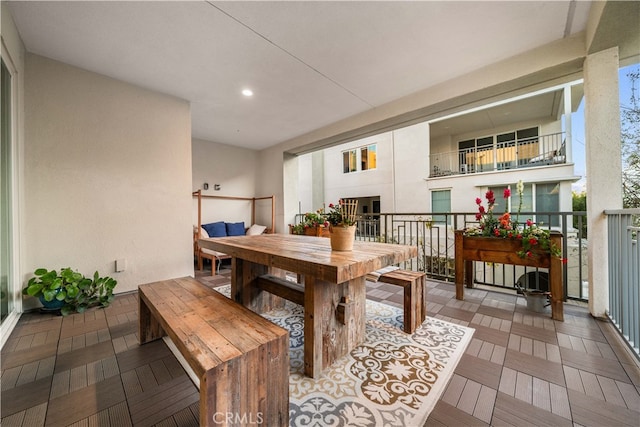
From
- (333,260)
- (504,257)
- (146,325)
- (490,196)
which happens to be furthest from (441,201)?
(146,325)

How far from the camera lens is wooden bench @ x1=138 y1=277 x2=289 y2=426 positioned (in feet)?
2.81

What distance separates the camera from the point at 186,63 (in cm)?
268

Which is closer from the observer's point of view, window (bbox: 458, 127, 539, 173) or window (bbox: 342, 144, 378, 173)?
window (bbox: 458, 127, 539, 173)

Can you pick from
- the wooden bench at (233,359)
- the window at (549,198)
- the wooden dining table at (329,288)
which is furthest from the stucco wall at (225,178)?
the window at (549,198)

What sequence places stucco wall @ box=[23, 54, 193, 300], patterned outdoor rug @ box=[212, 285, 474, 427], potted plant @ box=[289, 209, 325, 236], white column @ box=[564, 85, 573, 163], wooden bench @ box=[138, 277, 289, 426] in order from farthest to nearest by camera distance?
white column @ box=[564, 85, 573, 163] → potted plant @ box=[289, 209, 325, 236] → stucco wall @ box=[23, 54, 193, 300] → patterned outdoor rug @ box=[212, 285, 474, 427] → wooden bench @ box=[138, 277, 289, 426]

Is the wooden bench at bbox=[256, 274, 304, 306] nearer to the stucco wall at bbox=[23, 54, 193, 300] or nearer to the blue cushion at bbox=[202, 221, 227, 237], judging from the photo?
the stucco wall at bbox=[23, 54, 193, 300]

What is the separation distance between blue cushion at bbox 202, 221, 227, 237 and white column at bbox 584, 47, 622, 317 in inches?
211

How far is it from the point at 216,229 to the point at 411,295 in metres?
4.22

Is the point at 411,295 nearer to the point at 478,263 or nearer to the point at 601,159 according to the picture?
the point at 601,159

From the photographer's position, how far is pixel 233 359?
2.95 feet

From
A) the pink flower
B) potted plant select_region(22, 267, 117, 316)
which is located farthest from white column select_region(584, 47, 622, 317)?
potted plant select_region(22, 267, 117, 316)

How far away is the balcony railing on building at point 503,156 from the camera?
6.86 m

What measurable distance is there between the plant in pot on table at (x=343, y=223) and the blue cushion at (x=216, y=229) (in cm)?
390

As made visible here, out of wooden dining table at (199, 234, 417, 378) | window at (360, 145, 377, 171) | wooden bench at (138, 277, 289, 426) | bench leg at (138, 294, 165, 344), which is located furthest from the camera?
window at (360, 145, 377, 171)
